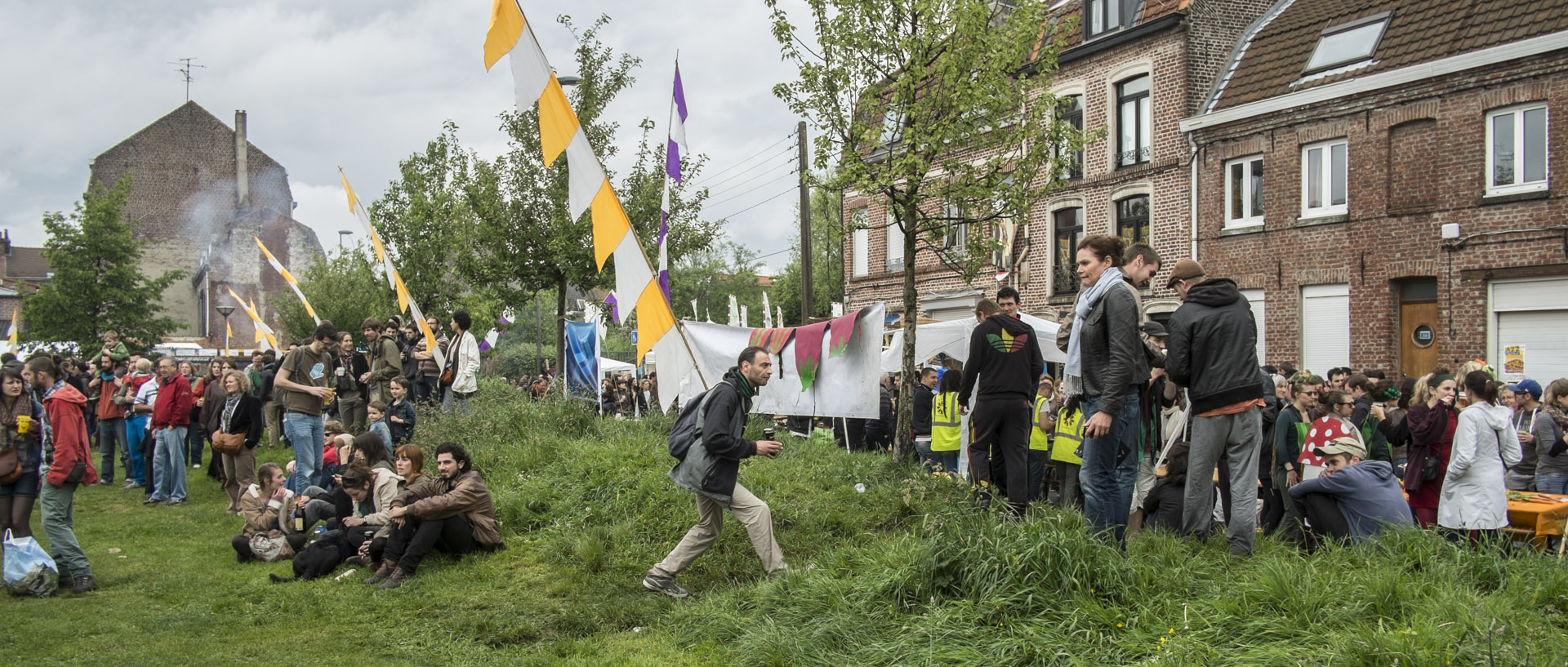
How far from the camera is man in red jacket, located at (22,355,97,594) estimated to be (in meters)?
7.37

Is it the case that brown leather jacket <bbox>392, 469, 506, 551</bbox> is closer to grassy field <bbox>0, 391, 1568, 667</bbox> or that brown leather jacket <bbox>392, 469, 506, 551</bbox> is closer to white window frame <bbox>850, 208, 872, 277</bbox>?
grassy field <bbox>0, 391, 1568, 667</bbox>

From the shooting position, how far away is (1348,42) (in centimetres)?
1925

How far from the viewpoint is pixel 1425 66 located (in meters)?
17.2

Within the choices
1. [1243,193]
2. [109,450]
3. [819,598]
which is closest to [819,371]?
[819,598]

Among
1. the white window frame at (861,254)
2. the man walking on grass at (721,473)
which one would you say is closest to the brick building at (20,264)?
the white window frame at (861,254)

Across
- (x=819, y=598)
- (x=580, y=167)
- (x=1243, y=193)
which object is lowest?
(x=819, y=598)

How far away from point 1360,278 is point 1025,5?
11341 millimetres

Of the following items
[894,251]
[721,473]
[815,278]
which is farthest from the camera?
[815,278]

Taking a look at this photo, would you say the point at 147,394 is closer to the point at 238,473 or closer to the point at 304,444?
the point at 238,473

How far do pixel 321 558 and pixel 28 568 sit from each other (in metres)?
1.89

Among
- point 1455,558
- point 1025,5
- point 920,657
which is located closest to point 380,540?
point 920,657

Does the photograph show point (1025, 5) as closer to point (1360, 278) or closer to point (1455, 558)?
point (1455, 558)

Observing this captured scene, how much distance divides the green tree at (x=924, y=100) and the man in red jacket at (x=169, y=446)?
8.21m

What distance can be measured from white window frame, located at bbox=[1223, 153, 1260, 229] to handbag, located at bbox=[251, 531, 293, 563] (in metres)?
18.5
